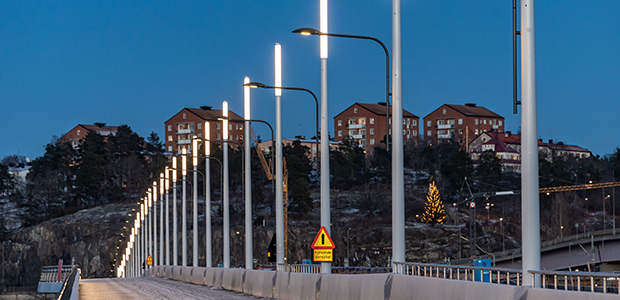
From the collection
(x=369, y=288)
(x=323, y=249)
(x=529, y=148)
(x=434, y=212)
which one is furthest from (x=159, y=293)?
(x=434, y=212)

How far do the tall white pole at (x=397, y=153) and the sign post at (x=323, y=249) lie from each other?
315 centimetres

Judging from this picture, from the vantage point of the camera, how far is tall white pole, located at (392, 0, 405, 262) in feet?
78.9

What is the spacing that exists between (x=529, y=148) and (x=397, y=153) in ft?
26.6

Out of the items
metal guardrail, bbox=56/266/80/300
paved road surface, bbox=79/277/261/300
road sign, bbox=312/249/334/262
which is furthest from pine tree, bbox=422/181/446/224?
metal guardrail, bbox=56/266/80/300

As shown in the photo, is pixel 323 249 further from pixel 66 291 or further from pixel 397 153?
pixel 66 291

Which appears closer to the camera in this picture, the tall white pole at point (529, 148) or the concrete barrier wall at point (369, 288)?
the concrete barrier wall at point (369, 288)

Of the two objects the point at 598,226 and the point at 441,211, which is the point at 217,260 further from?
the point at 598,226

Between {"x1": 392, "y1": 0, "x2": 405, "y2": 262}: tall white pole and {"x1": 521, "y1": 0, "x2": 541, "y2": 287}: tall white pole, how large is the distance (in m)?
6.75

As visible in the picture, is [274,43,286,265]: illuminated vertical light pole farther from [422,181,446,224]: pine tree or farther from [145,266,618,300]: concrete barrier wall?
[422,181,446,224]: pine tree

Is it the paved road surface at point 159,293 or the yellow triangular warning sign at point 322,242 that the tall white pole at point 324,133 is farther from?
the paved road surface at point 159,293

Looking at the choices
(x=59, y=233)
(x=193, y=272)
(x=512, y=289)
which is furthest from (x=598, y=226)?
(x=512, y=289)

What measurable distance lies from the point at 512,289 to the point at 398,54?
12258 mm

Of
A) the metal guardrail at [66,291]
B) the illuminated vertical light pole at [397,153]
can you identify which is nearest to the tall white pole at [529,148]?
the illuminated vertical light pole at [397,153]

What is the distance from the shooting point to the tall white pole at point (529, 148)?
16.5 m
